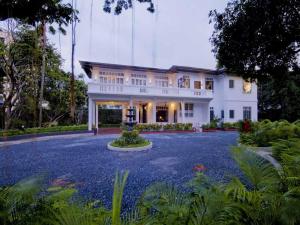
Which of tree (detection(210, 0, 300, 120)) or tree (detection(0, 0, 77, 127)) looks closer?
tree (detection(0, 0, 77, 127))

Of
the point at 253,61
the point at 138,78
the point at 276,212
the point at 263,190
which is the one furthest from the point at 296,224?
the point at 138,78

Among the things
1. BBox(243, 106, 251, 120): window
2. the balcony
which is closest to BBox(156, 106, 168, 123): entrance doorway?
the balcony

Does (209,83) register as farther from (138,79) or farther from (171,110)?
(138,79)

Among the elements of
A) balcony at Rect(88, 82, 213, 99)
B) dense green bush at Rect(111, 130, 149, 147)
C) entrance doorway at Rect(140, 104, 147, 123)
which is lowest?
dense green bush at Rect(111, 130, 149, 147)

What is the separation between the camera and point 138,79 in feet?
73.3

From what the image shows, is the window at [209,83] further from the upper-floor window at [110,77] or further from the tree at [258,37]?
the tree at [258,37]

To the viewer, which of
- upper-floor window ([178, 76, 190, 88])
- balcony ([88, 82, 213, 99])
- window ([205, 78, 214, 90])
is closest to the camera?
balcony ([88, 82, 213, 99])

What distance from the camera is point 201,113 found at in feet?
79.3

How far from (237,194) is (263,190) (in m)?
0.29

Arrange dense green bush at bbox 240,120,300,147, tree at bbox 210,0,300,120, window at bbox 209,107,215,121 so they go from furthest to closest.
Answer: window at bbox 209,107,215,121 → dense green bush at bbox 240,120,300,147 → tree at bbox 210,0,300,120

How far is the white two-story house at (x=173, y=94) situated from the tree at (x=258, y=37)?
12.2 meters

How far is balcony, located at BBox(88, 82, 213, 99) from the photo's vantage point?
1855cm

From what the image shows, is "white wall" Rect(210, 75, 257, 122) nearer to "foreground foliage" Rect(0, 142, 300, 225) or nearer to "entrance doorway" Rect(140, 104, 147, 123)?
"entrance doorway" Rect(140, 104, 147, 123)

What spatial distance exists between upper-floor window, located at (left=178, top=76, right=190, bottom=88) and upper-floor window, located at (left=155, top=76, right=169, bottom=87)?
61.4 inches
